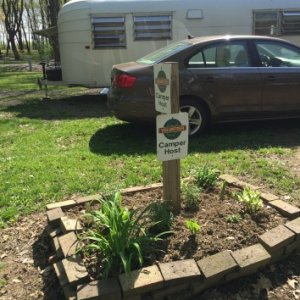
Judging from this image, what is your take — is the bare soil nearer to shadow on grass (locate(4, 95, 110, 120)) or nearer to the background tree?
shadow on grass (locate(4, 95, 110, 120))

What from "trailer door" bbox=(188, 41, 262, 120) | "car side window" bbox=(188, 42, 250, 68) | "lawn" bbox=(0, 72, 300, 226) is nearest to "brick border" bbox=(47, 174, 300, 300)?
"lawn" bbox=(0, 72, 300, 226)

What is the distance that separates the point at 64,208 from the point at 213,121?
351cm

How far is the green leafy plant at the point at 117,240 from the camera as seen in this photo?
280cm

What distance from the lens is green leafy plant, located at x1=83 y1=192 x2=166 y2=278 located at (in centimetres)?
280

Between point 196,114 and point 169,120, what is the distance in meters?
3.39

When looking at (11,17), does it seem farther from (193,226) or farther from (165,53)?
(193,226)

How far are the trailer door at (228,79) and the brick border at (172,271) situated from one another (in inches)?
134

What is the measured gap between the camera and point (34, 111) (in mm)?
9430

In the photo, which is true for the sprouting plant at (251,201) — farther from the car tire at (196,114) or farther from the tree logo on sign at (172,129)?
the car tire at (196,114)

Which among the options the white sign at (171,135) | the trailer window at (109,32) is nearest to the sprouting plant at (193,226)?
the white sign at (171,135)

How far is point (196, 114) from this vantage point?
6.53 meters

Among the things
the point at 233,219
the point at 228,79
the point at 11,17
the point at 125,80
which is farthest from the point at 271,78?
the point at 11,17

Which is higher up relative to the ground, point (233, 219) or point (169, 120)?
point (169, 120)

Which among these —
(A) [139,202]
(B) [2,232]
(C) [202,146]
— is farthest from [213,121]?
(B) [2,232]
